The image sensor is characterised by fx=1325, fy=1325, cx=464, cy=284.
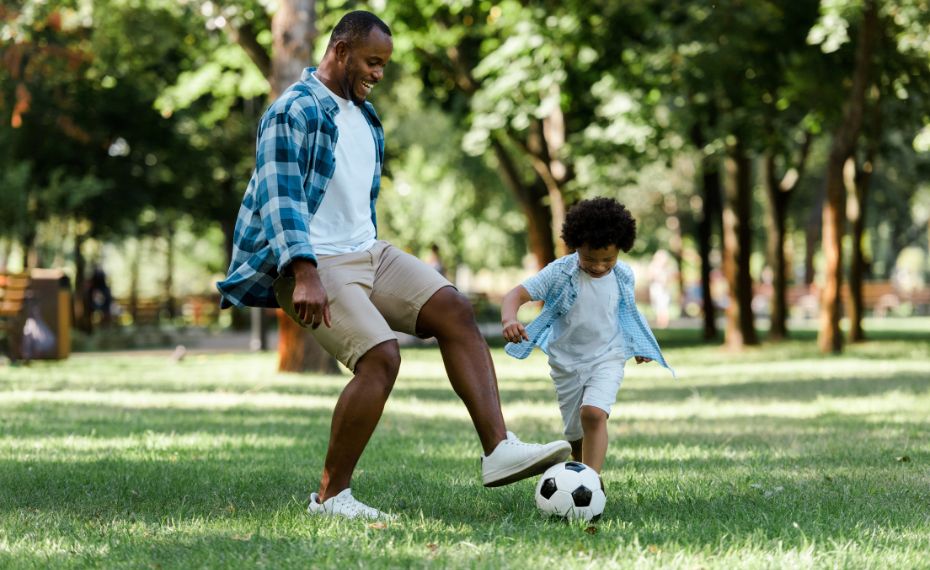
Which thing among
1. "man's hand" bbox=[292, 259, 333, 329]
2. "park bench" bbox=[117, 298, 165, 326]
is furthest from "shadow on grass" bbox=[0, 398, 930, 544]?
"park bench" bbox=[117, 298, 165, 326]

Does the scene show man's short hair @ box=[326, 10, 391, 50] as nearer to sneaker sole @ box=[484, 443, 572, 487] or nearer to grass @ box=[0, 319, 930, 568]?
sneaker sole @ box=[484, 443, 572, 487]

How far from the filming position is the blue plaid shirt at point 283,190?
512 cm

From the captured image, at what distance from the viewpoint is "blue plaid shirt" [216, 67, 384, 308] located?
16.8 feet

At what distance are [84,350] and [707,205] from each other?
12.6 metres

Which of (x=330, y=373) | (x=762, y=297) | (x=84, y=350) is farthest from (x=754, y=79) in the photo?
(x=762, y=297)

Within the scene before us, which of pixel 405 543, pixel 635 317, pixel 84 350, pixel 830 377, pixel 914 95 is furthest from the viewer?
pixel 84 350

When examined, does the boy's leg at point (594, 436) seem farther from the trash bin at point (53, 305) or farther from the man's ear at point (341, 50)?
the trash bin at point (53, 305)

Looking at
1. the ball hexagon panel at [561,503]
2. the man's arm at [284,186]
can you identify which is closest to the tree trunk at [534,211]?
the man's arm at [284,186]

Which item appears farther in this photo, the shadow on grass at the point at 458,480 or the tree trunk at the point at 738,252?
the tree trunk at the point at 738,252

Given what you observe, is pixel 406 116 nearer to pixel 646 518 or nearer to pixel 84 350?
pixel 84 350

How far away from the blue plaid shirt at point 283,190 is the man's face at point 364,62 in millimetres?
105

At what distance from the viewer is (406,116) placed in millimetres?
38906

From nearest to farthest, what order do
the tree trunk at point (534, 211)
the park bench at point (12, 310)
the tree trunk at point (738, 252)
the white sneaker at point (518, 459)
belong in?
1. the white sneaker at point (518, 459)
2. the park bench at point (12, 310)
3. the tree trunk at point (738, 252)
4. the tree trunk at point (534, 211)

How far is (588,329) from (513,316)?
72cm
